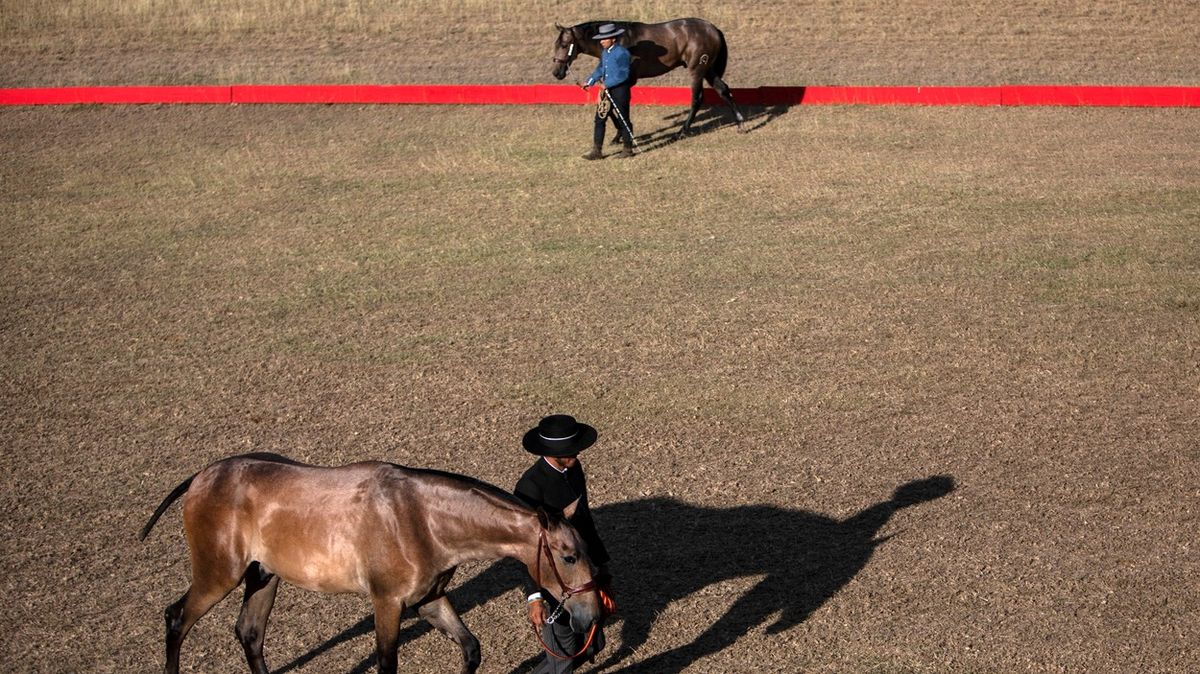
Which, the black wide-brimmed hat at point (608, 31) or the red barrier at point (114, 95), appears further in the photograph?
the red barrier at point (114, 95)

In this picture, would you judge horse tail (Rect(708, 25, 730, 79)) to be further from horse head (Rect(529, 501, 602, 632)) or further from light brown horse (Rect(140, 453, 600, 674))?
horse head (Rect(529, 501, 602, 632))

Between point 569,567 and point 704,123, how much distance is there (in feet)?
55.0

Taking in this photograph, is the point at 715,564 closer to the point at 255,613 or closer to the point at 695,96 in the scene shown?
the point at 255,613

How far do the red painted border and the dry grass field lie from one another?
44cm

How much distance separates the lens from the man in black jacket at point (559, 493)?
7086 millimetres

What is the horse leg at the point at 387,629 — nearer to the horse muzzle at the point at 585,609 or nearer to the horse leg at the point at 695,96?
the horse muzzle at the point at 585,609

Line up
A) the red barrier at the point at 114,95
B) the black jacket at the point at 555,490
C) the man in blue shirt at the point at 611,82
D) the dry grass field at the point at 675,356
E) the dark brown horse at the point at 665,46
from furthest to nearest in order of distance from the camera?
the red barrier at the point at 114,95 → the dark brown horse at the point at 665,46 → the man in blue shirt at the point at 611,82 → the dry grass field at the point at 675,356 → the black jacket at the point at 555,490

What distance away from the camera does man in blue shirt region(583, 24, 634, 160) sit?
65.4 feet

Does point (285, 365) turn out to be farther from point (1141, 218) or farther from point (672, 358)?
point (1141, 218)

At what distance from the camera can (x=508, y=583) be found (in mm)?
8867

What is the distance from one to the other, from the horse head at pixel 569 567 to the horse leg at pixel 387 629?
89 centimetres

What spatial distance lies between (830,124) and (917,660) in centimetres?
1507

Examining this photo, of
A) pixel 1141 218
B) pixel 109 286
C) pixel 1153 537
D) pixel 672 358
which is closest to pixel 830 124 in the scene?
pixel 1141 218

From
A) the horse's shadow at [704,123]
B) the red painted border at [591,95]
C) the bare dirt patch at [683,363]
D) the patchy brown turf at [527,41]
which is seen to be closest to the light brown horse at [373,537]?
the bare dirt patch at [683,363]
